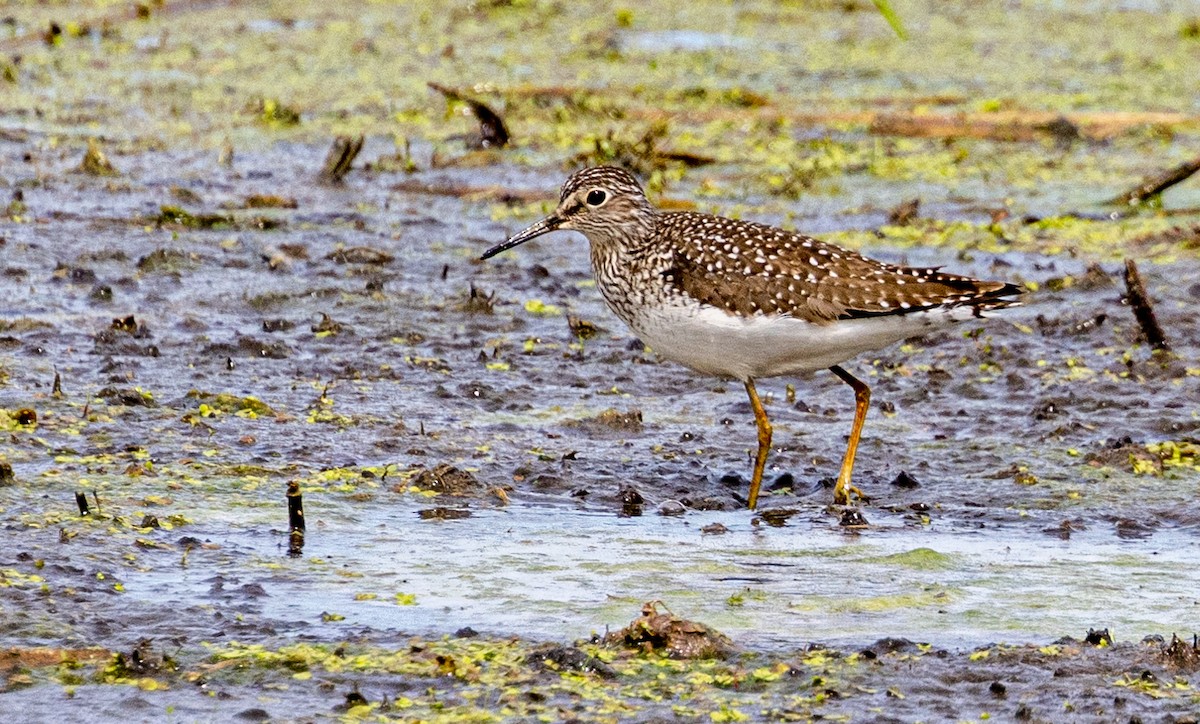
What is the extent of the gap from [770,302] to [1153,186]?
5.45 meters

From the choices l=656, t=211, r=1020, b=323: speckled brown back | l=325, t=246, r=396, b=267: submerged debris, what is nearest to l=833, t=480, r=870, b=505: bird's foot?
l=656, t=211, r=1020, b=323: speckled brown back

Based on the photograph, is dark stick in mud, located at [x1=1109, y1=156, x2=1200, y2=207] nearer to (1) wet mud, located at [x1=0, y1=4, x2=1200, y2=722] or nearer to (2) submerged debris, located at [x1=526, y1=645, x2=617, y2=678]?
(1) wet mud, located at [x1=0, y1=4, x2=1200, y2=722]

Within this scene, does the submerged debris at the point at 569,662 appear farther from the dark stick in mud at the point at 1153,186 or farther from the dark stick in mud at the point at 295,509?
the dark stick in mud at the point at 1153,186

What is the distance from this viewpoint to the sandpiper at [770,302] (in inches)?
294

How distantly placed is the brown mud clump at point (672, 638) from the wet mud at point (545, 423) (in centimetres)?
1

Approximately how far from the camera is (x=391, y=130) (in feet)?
46.9

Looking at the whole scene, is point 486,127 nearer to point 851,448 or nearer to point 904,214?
point 904,214

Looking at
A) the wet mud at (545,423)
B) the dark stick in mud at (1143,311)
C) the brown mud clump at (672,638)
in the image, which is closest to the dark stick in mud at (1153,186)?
the wet mud at (545,423)

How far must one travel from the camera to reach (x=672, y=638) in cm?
549

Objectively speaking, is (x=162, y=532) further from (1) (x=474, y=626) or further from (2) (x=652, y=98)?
(2) (x=652, y=98)

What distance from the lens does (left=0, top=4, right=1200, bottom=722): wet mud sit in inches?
214

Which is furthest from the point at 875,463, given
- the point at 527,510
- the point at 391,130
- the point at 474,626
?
the point at 391,130

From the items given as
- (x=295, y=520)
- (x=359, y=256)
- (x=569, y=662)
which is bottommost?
(x=569, y=662)

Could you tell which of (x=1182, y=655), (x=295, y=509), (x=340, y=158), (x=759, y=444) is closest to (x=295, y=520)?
(x=295, y=509)
